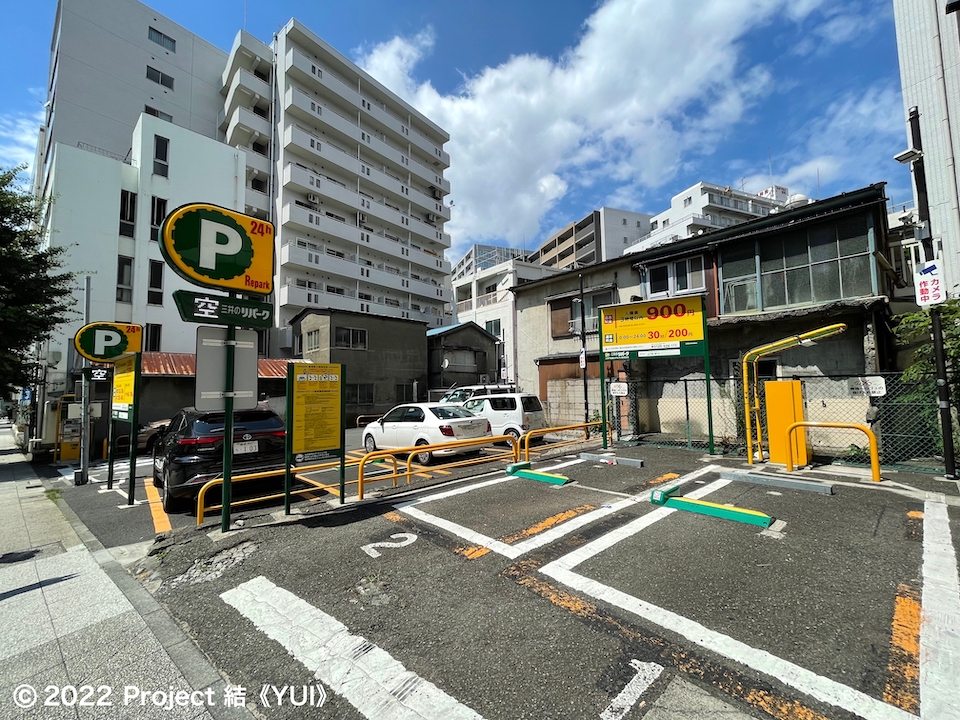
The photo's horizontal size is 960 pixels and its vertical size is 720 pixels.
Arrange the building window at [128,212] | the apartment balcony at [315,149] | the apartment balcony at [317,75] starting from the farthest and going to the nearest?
1. the apartment balcony at [317,75]
2. the apartment balcony at [315,149]
3. the building window at [128,212]

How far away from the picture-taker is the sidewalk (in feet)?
8.01

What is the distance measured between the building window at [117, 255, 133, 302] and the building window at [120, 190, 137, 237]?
1.57 meters

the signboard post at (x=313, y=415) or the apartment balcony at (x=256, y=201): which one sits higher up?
the apartment balcony at (x=256, y=201)

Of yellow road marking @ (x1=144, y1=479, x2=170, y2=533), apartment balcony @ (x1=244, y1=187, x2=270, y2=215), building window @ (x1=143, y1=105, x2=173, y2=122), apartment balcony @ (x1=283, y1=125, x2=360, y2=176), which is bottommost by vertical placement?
yellow road marking @ (x1=144, y1=479, x2=170, y2=533)

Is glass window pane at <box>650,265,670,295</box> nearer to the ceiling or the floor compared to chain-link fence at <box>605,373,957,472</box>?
nearer to the ceiling

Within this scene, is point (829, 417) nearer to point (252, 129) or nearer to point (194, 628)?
point (194, 628)

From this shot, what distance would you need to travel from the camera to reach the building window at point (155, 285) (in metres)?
24.6

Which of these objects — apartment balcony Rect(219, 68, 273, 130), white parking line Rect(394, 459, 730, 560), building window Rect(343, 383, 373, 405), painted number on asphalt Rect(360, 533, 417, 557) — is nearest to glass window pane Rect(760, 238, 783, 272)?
white parking line Rect(394, 459, 730, 560)

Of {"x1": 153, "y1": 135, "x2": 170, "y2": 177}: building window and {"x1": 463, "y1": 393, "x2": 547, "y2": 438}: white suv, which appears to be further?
{"x1": 153, "y1": 135, "x2": 170, "y2": 177}: building window

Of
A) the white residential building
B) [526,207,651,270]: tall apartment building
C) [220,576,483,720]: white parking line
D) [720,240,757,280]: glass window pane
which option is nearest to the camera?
[220,576,483,720]: white parking line

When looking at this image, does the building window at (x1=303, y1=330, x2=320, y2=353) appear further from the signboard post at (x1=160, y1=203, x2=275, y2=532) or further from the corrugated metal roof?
the signboard post at (x1=160, y1=203, x2=275, y2=532)

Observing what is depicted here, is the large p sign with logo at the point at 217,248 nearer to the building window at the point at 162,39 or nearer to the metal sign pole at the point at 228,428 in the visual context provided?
the metal sign pole at the point at 228,428

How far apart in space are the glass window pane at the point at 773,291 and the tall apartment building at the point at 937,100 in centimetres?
460

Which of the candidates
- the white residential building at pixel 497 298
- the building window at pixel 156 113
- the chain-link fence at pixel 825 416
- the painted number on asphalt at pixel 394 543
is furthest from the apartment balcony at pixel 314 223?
the painted number on asphalt at pixel 394 543
